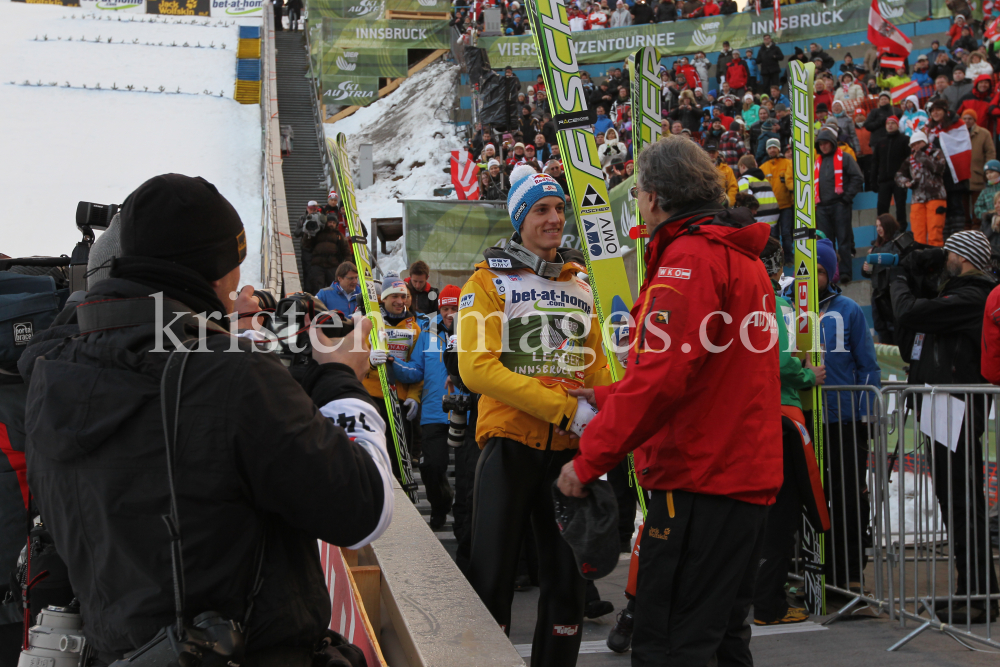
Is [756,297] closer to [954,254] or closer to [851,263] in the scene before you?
[954,254]

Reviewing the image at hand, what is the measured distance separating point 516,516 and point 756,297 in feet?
4.06

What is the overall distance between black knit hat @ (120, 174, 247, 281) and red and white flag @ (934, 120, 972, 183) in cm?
1103

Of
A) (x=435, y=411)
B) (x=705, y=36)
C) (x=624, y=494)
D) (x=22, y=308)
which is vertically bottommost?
(x=624, y=494)

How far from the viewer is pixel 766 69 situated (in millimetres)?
18297

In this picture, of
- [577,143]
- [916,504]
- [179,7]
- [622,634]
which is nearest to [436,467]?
[622,634]

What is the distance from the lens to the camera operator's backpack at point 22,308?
2.61m

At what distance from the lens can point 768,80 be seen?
18453 millimetres

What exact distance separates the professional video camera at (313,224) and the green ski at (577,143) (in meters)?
8.76

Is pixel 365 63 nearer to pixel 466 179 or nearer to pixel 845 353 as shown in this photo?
pixel 466 179

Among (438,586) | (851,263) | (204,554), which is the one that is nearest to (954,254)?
(438,586)

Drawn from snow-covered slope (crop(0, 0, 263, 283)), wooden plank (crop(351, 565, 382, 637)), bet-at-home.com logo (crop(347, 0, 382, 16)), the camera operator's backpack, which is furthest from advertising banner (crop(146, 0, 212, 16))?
wooden plank (crop(351, 565, 382, 637))

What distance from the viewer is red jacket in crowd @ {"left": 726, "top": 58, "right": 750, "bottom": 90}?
1878 centimetres

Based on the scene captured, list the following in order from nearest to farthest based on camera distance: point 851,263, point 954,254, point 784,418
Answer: point 784,418
point 954,254
point 851,263

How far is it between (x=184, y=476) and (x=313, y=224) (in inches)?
468
